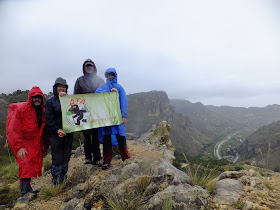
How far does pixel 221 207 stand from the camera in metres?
2.25

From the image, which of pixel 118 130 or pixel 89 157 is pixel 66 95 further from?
pixel 89 157

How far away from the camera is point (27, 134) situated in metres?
3.56

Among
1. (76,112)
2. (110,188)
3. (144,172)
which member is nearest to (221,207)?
(144,172)

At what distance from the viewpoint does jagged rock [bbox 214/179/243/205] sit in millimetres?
2412

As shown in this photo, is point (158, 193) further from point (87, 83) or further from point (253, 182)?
point (87, 83)

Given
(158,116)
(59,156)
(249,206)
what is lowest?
(158,116)

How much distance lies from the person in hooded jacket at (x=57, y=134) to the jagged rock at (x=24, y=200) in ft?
1.56

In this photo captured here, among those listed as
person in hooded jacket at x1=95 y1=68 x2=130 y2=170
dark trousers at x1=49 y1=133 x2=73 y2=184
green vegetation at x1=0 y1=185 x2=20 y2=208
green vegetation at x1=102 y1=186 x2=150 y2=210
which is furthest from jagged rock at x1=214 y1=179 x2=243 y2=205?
green vegetation at x1=0 y1=185 x2=20 y2=208

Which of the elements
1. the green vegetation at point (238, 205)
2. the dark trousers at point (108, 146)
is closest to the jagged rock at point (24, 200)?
the dark trousers at point (108, 146)

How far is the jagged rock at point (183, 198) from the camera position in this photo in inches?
88.2

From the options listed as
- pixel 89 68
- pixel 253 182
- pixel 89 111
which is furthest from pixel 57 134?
pixel 253 182

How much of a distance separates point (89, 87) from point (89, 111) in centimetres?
79

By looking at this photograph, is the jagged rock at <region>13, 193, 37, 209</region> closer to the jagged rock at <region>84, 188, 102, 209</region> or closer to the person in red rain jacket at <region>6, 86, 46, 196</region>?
the person in red rain jacket at <region>6, 86, 46, 196</region>

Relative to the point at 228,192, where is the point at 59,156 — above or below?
above
